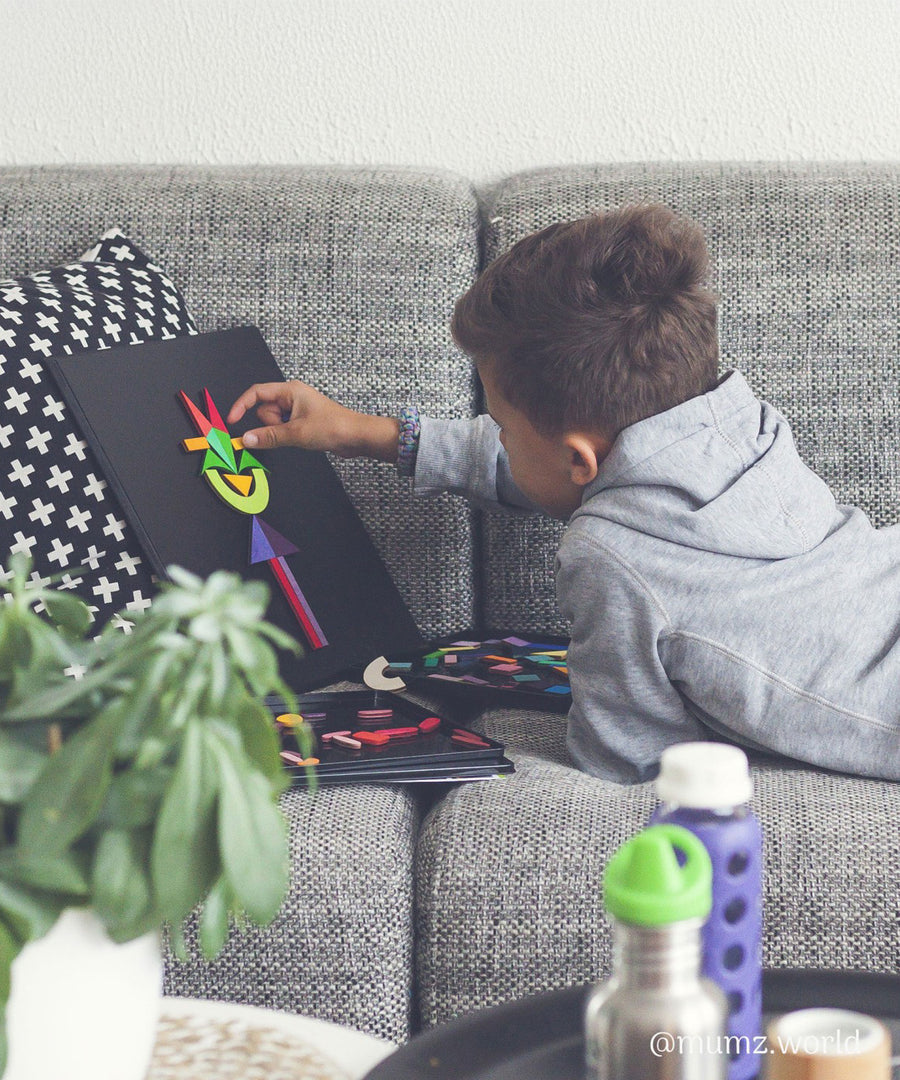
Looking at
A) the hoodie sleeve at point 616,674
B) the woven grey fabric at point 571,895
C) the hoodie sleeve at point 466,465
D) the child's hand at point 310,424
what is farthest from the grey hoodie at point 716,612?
the child's hand at point 310,424

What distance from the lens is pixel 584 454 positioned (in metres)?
1.13

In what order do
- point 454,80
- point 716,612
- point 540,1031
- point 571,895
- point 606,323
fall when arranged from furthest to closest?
point 454,80 < point 606,323 < point 716,612 < point 571,895 < point 540,1031

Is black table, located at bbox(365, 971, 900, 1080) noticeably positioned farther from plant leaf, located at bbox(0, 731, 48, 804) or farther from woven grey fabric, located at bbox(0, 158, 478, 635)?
woven grey fabric, located at bbox(0, 158, 478, 635)

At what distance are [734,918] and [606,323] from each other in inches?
29.1

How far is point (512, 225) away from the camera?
4.84 feet

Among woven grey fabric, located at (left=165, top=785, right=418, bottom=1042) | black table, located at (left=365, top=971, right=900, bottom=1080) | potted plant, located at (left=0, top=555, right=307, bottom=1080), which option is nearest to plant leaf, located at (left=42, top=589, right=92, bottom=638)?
potted plant, located at (left=0, top=555, right=307, bottom=1080)

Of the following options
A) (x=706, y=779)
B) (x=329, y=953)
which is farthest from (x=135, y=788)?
(x=329, y=953)

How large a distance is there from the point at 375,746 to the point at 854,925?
420 mm

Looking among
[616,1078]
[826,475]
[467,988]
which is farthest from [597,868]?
[826,475]

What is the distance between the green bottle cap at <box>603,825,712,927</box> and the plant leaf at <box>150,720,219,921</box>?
146mm

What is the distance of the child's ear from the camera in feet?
3.71

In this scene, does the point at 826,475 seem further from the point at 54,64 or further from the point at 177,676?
the point at 54,64

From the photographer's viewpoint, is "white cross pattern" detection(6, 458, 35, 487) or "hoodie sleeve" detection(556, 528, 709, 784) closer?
"hoodie sleeve" detection(556, 528, 709, 784)

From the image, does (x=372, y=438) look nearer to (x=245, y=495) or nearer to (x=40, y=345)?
(x=245, y=495)
